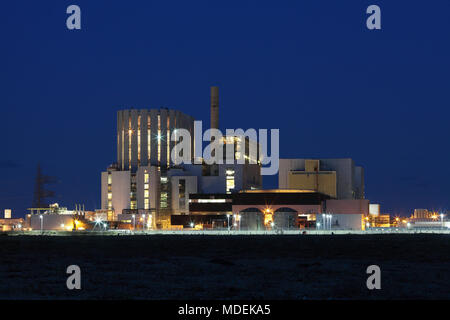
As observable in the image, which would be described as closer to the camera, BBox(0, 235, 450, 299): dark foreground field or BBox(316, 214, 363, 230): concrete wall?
BBox(0, 235, 450, 299): dark foreground field

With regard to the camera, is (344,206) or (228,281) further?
(344,206)

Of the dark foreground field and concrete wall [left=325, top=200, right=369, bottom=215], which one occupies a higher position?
concrete wall [left=325, top=200, right=369, bottom=215]

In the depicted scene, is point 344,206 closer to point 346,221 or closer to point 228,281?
point 346,221

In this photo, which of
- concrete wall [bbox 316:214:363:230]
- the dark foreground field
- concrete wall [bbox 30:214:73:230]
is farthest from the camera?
concrete wall [bbox 30:214:73:230]

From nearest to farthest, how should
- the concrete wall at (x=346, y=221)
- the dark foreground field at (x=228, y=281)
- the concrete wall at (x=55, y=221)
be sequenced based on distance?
the dark foreground field at (x=228, y=281) → the concrete wall at (x=346, y=221) → the concrete wall at (x=55, y=221)

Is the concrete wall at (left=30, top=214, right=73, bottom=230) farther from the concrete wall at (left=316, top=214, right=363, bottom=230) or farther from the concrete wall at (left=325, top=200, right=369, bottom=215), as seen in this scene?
the concrete wall at (left=325, top=200, right=369, bottom=215)

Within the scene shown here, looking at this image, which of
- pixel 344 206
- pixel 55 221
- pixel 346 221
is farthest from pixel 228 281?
pixel 344 206

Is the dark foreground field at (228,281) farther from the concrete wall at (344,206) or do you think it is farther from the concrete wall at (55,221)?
the concrete wall at (344,206)

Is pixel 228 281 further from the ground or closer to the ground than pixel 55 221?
further from the ground

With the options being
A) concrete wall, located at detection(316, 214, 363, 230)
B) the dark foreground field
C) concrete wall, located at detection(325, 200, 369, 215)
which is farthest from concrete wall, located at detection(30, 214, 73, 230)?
the dark foreground field

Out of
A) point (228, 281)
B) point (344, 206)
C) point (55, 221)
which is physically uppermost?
point (344, 206)

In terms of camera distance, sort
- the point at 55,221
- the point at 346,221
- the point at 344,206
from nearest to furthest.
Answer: the point at 346,221
the point at 55,221
the point at 344,206

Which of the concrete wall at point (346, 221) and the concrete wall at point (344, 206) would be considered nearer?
the concrete wall at point (346, 221)

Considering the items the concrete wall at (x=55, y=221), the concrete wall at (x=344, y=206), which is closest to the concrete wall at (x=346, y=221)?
the concrete wall at (x=344, y=206)
